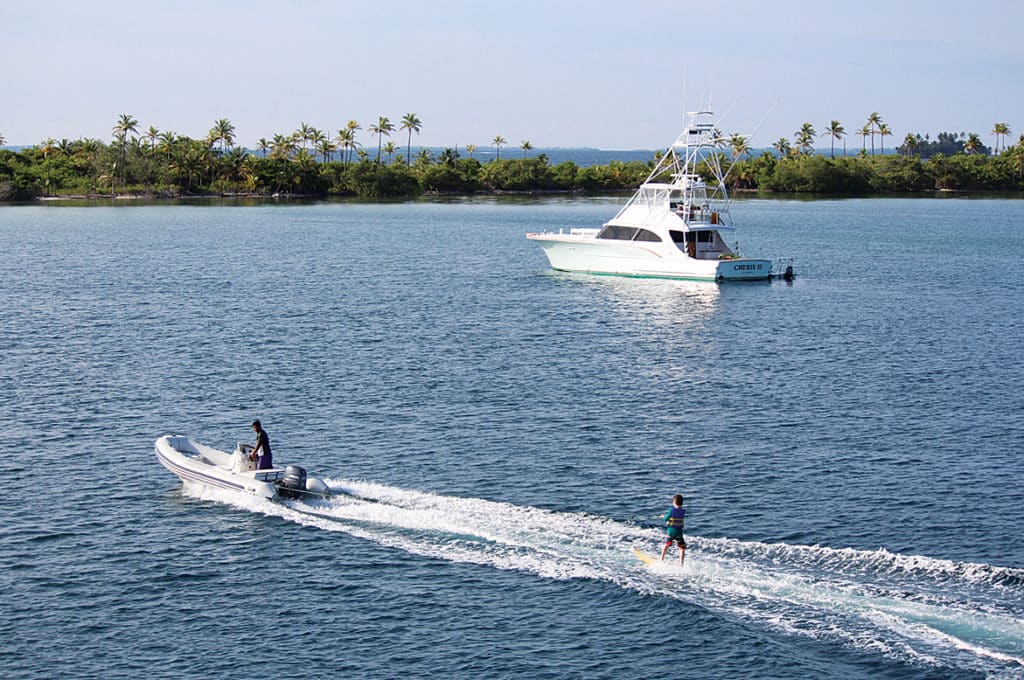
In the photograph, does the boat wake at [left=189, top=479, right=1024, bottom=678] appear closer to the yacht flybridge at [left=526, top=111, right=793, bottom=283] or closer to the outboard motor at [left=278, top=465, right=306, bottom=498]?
the outboard motor at [left=278, top=465, right=306, bottom=498]

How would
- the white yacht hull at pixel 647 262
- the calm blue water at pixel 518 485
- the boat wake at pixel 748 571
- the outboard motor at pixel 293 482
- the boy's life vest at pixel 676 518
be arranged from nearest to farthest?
the boat wake at pixel 748 571 < the calm blue water at pixel 518 485 < the boy's life vest at pixel 676 518 < the outboard motor at pixel 293 482 < the white yacht hull at pixel 647 262

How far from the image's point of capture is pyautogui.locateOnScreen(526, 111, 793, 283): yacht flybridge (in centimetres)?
9238

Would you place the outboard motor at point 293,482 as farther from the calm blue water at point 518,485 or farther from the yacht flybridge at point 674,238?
the yacht flybridge at point 674,238

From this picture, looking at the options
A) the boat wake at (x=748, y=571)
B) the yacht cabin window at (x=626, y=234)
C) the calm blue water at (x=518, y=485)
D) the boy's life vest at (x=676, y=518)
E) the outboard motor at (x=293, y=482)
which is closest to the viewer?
the boat wake at (x=748, y=571)

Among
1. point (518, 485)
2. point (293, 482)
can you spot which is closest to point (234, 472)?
point (293, 482)

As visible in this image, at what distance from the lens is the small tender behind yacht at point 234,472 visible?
38.5 metres

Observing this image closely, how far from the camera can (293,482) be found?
1512 inches

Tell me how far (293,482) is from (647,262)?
2335 inches

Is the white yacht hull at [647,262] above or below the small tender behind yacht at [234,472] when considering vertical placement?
above

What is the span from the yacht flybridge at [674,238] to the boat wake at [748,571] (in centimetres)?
5691

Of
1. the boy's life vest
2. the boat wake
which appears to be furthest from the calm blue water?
the boy's life vest

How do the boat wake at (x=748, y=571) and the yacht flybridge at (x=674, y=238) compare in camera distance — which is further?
the yacht flybridge at (x=674, y=238)

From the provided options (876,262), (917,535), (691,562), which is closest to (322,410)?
(691,562)

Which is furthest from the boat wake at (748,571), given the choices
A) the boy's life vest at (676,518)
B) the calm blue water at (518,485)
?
the boy's life vest at (676,518)
